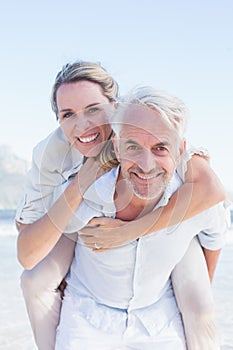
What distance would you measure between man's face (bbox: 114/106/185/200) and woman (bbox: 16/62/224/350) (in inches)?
6.0

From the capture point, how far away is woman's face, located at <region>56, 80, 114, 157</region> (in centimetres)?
262

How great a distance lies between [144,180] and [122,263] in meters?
0.41

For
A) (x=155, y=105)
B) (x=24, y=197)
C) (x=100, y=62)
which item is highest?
(x=100, y=62)

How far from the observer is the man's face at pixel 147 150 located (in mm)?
2414

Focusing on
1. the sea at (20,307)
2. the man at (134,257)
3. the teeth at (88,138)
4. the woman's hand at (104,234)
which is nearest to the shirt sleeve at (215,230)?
the man at (134,257)

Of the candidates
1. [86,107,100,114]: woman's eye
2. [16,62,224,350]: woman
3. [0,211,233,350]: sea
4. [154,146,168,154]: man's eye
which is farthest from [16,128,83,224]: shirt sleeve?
[0,211,233,350]: sea

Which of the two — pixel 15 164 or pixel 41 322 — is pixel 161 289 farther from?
pixel 15 164

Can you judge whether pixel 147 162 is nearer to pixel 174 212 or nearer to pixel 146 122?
pixel 146 122

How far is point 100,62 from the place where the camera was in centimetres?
285

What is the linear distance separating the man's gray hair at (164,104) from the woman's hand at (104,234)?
0.43 metres

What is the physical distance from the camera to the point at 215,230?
8.91 ft

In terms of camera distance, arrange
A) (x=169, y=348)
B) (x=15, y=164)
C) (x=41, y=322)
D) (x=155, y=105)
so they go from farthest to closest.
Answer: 1. (x=15, y=164)
2. (x=41, y=322)
3. (x=169, y=348)
4. (x=155, y=105)

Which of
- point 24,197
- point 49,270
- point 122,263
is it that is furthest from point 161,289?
point 24,197

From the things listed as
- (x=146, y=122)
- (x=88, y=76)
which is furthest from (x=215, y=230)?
(x=88, y=76)
